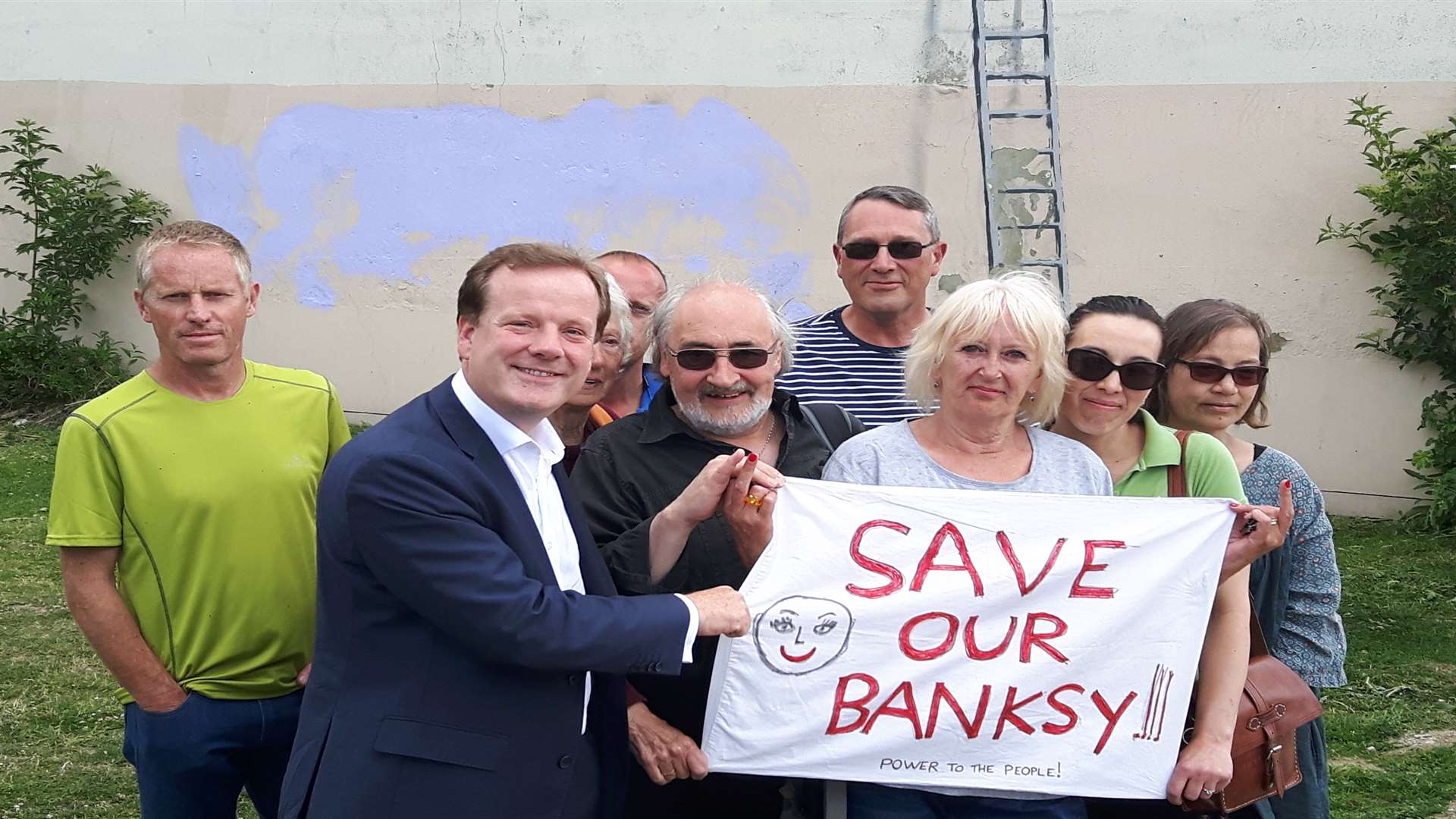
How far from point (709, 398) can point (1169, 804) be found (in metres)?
1.58

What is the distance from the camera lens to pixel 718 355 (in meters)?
3.31

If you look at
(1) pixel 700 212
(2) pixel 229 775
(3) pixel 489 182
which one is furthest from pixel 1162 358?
(3) pixel 489 182

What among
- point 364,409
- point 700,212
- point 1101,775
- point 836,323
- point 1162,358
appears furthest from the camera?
point 364,409

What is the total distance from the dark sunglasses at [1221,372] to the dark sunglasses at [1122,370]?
1.05 feet

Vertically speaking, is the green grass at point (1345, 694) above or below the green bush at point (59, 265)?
below

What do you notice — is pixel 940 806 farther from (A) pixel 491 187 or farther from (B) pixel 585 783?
(A) pixel 491 187

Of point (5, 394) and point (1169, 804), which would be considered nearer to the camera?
point (1169, 804)

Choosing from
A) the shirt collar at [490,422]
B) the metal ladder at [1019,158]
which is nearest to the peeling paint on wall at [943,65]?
the metal ladder at [1019,158]

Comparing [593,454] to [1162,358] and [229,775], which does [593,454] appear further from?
[1162,358]

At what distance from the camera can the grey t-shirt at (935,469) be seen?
3221 mm

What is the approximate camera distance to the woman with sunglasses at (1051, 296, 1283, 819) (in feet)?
10.5

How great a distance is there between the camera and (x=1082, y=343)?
137 inches

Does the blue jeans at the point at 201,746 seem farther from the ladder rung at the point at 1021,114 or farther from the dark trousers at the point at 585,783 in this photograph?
the ladder rung at the point at 1021,114

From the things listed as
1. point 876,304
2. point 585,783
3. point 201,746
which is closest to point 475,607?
point 585,783
